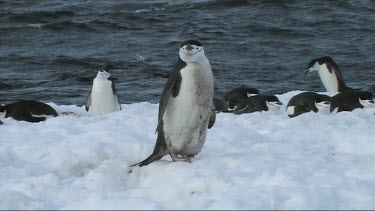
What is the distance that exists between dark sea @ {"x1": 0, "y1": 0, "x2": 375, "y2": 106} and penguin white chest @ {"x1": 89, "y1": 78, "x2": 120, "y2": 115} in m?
4.59

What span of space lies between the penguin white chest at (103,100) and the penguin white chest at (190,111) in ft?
17.9

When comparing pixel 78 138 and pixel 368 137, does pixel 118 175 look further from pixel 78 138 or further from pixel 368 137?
pixel 368 137

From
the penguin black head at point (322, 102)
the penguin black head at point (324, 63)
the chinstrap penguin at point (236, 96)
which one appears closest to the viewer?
the penguin black head at point (322, 102)

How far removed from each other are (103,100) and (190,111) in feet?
19.0

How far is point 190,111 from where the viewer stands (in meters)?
7.09

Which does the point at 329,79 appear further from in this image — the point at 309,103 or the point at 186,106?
the point at 186,106

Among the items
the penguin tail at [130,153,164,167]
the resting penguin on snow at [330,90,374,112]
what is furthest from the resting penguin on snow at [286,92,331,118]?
the penguin tail at [130,153,164,167]

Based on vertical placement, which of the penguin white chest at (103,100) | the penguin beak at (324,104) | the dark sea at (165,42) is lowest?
the dark sea at (165,42)

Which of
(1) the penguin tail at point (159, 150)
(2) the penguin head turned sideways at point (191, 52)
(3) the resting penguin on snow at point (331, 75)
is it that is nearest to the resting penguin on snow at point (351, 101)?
(3) the resting penguin on snow at point (331, 75)

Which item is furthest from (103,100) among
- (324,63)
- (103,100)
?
(324,63)

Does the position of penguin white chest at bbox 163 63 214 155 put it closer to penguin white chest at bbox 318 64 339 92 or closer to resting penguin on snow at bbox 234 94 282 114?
resting penguin on snow at bbox 234 94 282 114

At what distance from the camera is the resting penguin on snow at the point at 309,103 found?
1170 cm

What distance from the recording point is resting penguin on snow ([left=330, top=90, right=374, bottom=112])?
11.8 m

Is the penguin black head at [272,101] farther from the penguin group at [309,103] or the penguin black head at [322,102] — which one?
the penguin black head at [322,102]
